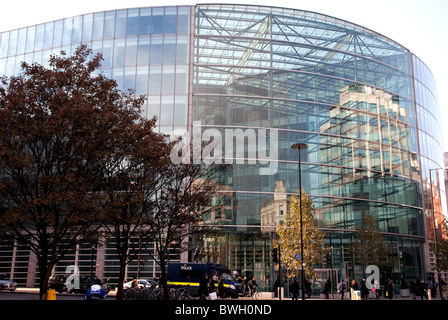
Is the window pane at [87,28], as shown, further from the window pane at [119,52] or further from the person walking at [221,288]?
the person walking at [221,288]

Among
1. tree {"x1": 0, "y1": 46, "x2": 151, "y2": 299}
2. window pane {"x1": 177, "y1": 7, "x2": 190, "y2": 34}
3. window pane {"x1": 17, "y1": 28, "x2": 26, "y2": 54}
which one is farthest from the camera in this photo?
window pane {"x1": 17, "y1": 28, "x2": 26, "y2": 54}

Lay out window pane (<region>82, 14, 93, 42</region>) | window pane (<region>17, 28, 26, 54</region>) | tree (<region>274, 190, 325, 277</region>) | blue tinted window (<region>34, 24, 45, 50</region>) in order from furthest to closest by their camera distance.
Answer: window pane (<region>17, 28, 26, 54</region>) < blue tinted window (<region>34, 24, 45, 50</region>) < window pane (<region>82, 14, 93, 42</region>) < tree (<region>274, 190, 325, 277</region>)

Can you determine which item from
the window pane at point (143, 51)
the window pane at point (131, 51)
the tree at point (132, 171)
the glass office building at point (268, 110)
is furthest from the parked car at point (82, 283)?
the window pane at point (143, 51)

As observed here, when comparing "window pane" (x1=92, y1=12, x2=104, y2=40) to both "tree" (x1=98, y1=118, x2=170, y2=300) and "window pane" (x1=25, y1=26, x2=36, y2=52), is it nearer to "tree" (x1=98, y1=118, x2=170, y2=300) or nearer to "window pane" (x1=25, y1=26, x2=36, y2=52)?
"window pane" (x1=25, y1=26, x2=36, y2=52)

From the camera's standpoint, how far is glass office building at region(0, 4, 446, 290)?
1852 inches

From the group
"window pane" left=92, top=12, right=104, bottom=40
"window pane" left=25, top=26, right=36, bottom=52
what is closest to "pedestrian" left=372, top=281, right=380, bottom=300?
"window pane" left=92, top=12, right=104, bottom=40

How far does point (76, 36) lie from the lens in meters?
52.9

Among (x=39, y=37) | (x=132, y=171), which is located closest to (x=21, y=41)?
(x=39, y=37)

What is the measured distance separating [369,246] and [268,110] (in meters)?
18.4

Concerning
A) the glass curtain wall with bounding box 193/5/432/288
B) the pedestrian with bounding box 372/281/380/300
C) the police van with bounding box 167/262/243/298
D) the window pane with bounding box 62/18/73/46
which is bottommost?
the pedestrian with bounding box 372/281/380/300

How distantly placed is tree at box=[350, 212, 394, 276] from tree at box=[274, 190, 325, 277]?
674cm

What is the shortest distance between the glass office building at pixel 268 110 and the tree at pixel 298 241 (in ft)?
12.7

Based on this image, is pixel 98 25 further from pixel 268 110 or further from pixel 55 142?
pixel 55 142
